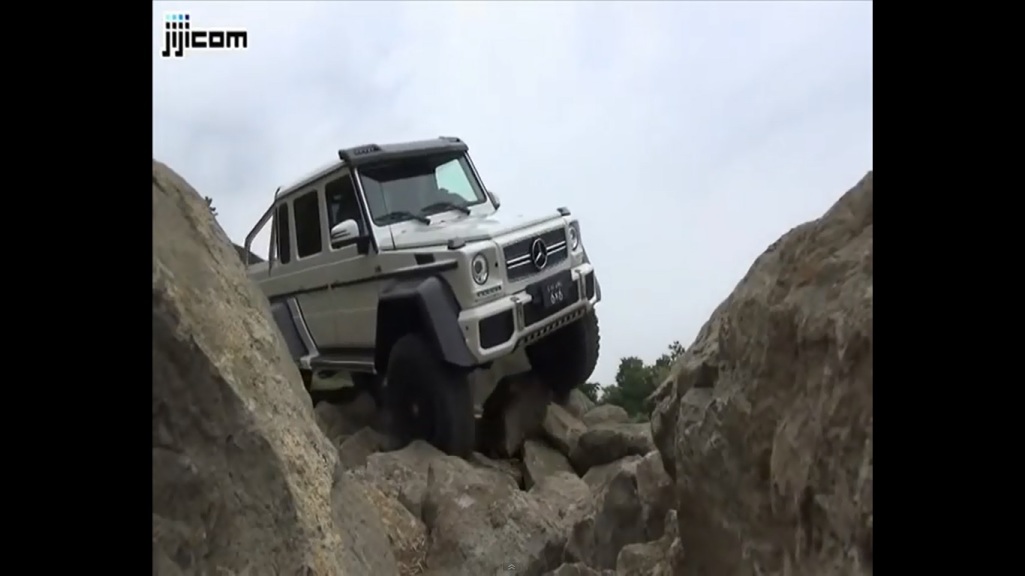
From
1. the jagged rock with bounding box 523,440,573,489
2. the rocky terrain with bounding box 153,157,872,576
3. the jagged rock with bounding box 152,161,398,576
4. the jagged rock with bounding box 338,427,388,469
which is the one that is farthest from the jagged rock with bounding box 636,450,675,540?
the jagged rock with bounding box 338,427,388,469

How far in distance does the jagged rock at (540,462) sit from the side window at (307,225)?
1391 mm

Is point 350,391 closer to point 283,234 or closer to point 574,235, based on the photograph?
point 283,234

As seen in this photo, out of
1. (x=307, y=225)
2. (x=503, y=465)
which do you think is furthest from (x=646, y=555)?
(x=307, y=225)

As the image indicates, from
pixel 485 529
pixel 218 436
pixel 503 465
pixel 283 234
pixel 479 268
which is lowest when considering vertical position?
pixel 503 465

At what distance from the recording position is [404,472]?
325 centimetres

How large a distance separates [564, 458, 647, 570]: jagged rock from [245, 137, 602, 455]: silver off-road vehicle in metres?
1.44

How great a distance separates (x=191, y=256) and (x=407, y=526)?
1410mm

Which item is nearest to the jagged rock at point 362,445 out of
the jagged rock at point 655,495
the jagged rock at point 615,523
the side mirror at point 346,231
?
the side mirror at point 346,231

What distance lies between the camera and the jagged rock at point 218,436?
1309 mm

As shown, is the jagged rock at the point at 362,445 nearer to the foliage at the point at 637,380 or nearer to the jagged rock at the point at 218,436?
the foliage at the point at 637,380

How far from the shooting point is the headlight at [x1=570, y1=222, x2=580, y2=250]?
3.76 m

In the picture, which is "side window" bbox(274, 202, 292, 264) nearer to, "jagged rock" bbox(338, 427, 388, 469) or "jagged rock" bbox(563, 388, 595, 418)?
"jagged rock" bbox(338, 427, 388, 469)

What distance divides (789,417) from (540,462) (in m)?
2.65
